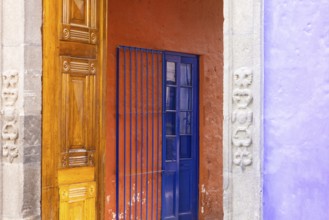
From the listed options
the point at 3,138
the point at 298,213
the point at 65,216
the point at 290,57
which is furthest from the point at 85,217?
Result: the point at 290,57

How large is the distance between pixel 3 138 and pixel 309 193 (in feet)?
8.10

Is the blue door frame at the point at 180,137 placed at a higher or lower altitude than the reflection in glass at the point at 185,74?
lower

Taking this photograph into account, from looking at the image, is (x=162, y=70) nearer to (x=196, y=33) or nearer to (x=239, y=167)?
(x=196, y=33)

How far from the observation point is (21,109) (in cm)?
394

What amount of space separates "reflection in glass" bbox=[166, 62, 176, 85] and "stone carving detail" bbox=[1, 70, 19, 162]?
283 centimetres

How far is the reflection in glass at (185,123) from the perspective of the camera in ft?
22.2

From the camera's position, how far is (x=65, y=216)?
412cm

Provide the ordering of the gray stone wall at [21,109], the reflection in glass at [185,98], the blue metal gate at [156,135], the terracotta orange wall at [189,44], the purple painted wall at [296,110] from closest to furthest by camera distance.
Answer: the purple painted wall at [296,110] → the gray stone wall at [21,109] → the terracotta orange wall at [189,44] → the blue metal gate at [156,135] → the reflection in glass at [185,98]

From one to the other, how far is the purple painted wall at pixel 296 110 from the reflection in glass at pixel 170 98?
3.69 metres

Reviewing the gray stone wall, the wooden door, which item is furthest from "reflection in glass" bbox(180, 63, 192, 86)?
the gray stone wall

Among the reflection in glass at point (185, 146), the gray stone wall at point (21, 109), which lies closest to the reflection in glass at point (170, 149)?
the reflection in glass at point (185, 146)

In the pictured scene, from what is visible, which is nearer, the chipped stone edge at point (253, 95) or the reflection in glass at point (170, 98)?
the chipped stone edge at point (253, 95)

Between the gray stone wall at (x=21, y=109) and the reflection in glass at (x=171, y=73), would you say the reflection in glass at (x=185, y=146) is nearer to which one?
the reflection in glass at (x=171, y=73)

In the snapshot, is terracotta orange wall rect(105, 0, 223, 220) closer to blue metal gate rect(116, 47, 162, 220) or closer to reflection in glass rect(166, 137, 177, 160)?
blue metal gate rect(116, 47, 162, 220)
